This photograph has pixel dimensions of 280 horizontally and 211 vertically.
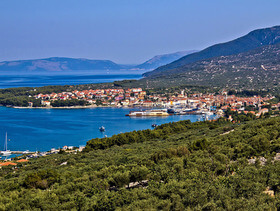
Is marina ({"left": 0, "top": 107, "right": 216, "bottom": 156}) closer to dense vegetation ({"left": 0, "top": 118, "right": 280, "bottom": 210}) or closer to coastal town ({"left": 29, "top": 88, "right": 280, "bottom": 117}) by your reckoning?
coastal town ({"left": 29, "top": 88, "right": 280, "bottom": 117})

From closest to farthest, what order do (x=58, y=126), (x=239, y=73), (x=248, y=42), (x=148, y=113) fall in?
(x=58, y=126) < (x=148, y=113) < (x=239, y=73) < (x=248, y=42)

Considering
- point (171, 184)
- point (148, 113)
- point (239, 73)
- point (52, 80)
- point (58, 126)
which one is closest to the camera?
point (171, 184)

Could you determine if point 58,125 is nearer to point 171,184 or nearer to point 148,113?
point 148,113

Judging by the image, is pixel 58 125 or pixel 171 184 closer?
pixel 171 184

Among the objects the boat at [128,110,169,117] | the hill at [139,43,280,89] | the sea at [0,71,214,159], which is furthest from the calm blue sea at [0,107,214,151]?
the hill at [139,43,280,89]

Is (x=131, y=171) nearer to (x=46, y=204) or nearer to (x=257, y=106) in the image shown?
(x=46, y=204)

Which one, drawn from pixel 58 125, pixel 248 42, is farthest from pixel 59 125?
pixel 248 42
